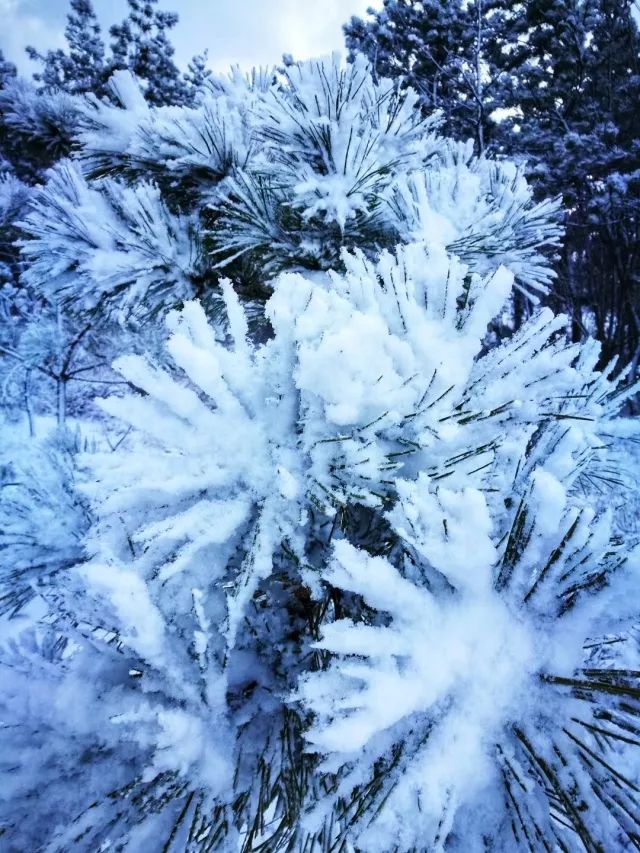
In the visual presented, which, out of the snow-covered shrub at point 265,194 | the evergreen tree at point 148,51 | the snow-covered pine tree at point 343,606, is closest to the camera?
the snow-covered pine tree at point 343,606

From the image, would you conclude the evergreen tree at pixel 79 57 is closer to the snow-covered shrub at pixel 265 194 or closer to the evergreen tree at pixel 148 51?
the evergreen tree at pixel 148 51

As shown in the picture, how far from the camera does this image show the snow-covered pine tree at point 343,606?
337 millimetres

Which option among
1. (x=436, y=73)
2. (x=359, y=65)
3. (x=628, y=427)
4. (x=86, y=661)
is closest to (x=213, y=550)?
(x=86, y=661)

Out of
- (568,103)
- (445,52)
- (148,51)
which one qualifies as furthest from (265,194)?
(148,51)

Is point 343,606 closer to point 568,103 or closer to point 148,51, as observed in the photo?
point 568,103

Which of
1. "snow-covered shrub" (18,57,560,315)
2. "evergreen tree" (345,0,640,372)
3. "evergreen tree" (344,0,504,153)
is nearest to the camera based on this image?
"snow-covered shrub" (18,57,560,315)

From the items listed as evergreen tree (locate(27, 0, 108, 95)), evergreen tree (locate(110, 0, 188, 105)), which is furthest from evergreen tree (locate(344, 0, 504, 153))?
evergreen tree (locate(27, 0, 108, 95))

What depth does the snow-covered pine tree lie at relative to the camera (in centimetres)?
34

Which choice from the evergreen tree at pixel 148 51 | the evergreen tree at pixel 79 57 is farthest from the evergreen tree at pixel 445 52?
the evergreen tree at pixel 79 57

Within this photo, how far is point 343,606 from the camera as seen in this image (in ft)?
1.71

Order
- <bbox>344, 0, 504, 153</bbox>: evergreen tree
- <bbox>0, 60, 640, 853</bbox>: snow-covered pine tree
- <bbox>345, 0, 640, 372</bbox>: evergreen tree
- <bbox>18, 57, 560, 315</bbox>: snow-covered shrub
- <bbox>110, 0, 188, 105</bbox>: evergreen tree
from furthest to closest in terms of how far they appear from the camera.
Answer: <bbox>110, 0, 188, 105</bbox>: evergreen tree → <bbox>344, 0, 504, 153</bbox>: evergreen tree → <bbox>345, 0, 640, 372</bbox>: evergreen tree → <bbox>18, 57, 560, 315</bbox>: snow-covered shrub → <bbox>0, 60, 640, 853</bbox>: snow-covered pine tree

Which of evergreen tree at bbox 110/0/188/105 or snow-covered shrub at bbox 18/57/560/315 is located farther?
evergreen tree at bbox 110/0/188/105

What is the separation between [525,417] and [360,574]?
10.8 inches

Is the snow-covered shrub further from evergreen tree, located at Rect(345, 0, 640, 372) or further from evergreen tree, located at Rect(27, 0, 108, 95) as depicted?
evergreen tree, located at Rect(27, 0, 108, 95)
